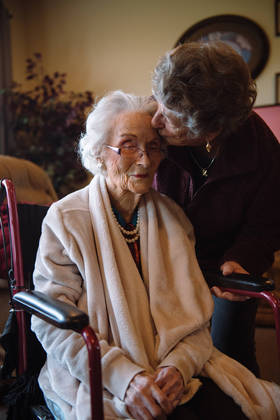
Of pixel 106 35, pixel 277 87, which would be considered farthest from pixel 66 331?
pixel 106 35

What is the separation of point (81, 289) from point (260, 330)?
1.94 metres

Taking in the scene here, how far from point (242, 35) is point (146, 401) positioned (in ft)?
11.2

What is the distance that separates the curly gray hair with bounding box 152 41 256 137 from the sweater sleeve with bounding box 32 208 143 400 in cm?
50

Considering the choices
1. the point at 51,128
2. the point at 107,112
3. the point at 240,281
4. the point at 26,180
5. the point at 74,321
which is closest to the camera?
the point at 74,321

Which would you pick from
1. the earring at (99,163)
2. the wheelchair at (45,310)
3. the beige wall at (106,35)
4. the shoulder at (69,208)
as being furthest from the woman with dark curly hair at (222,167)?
the beige wall at (106,35)

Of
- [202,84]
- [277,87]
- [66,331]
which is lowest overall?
[66,331]

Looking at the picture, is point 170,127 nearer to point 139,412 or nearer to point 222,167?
point 222,167

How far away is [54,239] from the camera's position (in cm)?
114

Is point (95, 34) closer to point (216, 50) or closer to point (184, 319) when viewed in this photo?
point (216, 50)

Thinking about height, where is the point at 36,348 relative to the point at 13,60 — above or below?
below

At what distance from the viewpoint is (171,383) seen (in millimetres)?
1001

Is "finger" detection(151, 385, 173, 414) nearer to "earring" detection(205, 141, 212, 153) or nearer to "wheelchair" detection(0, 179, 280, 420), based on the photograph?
"wheelchair" detection(0, 179, 280, 420)

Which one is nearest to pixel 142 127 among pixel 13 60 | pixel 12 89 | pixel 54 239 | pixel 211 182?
pixel 211 182

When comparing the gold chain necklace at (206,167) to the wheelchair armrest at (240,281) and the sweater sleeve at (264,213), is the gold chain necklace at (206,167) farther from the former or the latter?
the wheelchair armrest at (240,281)
